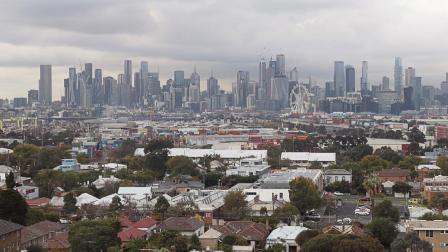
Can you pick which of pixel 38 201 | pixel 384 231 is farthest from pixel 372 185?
pixel 384 231

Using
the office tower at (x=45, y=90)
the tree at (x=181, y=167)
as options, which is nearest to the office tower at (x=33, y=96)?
the office tower at (x=45, y=90)

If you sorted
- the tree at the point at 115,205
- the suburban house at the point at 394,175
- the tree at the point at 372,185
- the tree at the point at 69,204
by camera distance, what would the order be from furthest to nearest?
the suburban house at the point at 394,175 < the tree at the point at 372,185 < the tree at the point at 69,204 < the tree at the point at 115,205

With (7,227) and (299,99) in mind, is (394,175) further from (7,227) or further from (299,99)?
(299,99)

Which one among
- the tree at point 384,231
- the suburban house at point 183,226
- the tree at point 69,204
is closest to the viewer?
the tree at point 384,231

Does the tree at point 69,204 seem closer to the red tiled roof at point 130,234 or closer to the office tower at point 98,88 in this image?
the red tiled roof at point 130,234

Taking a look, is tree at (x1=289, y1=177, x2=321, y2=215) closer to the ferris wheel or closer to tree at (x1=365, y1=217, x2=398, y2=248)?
tree at (x1=365, y1=217, x2=398, y2=248)

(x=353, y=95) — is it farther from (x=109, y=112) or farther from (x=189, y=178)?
(x=189, y=178)

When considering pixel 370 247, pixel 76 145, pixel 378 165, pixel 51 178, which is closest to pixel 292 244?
pixel 370 247
